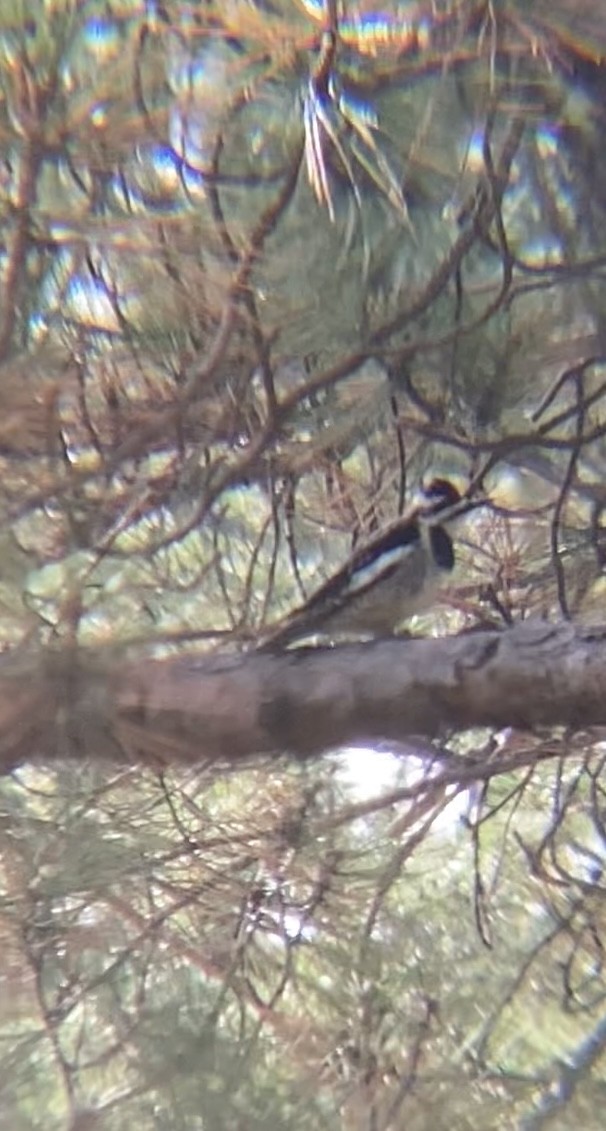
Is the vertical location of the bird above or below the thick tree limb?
above

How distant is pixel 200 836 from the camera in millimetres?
891

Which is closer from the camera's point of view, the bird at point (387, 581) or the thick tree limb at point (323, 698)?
the thick tree limb at point (323, 698)

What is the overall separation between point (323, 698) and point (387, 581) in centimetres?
27

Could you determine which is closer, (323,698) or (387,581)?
(323,698)

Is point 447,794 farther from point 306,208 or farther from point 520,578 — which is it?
point 306,208

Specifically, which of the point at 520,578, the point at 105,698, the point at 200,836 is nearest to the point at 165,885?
the point at 200,836

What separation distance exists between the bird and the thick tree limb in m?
0.06

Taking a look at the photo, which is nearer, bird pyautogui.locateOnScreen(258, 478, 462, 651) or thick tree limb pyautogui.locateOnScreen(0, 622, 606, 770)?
thick tree limb pyautogui.locateOnScreen(0, 622, 606, 770)

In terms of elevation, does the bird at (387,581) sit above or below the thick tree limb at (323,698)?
above

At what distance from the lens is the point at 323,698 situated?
2.69 feet

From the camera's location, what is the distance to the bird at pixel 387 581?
3.14ft

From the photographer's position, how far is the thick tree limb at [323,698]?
30.4 inches

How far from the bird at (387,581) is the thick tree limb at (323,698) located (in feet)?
0.20

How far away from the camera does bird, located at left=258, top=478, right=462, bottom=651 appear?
0.96m
